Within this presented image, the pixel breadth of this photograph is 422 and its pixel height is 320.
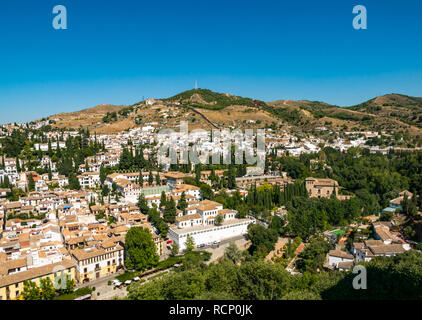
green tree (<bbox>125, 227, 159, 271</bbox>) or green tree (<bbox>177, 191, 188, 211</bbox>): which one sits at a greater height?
green tree (<bbox>177, 191, 188, 211</bbox>)

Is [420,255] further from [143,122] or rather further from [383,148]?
[143,122]

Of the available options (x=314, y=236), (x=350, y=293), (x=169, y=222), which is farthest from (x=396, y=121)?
(x=350, y=293)

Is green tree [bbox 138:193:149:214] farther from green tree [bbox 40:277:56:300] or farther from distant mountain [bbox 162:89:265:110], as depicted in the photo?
distant mountain [bbox 162:89:265:110]

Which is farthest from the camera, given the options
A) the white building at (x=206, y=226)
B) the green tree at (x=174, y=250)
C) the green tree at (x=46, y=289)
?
the white building at (x=206, y=226)

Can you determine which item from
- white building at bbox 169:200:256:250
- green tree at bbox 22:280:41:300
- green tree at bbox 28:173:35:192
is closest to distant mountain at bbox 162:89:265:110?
green tree at bbox 28:173:35:192

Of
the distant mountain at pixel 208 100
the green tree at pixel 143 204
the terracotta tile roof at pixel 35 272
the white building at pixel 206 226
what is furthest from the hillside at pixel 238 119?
the terracotta tile roof at pixel 35 272

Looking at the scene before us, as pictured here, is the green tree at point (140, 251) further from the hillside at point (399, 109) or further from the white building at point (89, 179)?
the hillside at point (399, 109)

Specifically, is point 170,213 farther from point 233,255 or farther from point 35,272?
point 35,272

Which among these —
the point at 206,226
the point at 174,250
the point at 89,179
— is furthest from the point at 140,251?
the point at 89,179

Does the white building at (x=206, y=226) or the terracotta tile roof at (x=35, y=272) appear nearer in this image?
the terracotta tile roof at (x=35, y=272)
